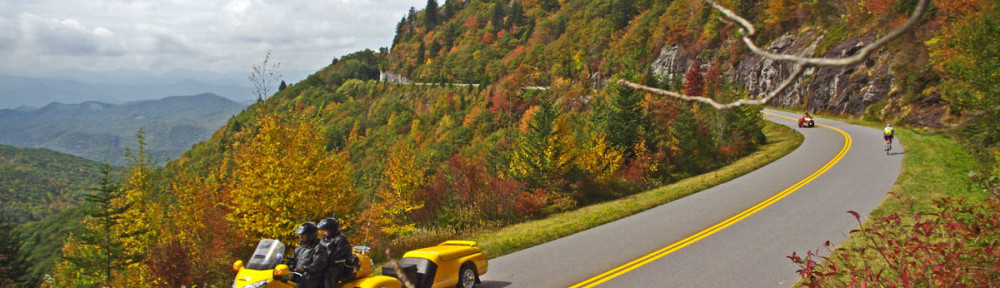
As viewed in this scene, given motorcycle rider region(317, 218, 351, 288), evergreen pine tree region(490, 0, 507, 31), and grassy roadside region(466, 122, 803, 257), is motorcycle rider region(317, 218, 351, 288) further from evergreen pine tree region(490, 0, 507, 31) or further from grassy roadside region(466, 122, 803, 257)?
evergreen pine tree region(490, 0, 507, 31)

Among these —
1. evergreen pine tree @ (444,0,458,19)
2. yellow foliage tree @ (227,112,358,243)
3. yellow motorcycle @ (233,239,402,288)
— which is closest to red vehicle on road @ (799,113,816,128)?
A: yellow foliage tree @ (227,112,358,243)

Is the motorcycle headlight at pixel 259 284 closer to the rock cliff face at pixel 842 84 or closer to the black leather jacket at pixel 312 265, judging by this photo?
the black leather jacket at pixel 312 265

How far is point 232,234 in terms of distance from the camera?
54.2ft

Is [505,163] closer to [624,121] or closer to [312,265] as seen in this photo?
[624,121]

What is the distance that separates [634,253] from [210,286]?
39.0 ft

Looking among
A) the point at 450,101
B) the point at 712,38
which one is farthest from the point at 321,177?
the point at 450,101

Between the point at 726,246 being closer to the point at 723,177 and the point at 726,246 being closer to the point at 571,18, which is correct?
the point at 723,177

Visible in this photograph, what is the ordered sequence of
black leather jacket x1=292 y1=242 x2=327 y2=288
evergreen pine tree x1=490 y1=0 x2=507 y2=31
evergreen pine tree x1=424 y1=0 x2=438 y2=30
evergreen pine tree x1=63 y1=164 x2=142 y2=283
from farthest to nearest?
evergreen pine tree x1=424 y1=0 x2=438 y2=30, evergreen pine tree x1=490 y1=0 x2=507 y2=31, evergreen pine tree x1=63 y1=164 x2=142 y2=283, black leather jacket x1=292 y1=242 x2=327 y2=288

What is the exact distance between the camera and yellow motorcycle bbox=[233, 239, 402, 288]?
6.54 meters

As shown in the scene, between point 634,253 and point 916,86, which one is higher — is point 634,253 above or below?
below

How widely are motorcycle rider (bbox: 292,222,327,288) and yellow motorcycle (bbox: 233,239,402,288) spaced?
154mm

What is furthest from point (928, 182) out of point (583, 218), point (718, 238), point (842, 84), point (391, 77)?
point (391, 77)

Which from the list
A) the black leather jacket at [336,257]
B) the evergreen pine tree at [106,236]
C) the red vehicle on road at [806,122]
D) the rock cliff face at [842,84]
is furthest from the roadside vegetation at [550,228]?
the evergreen pine tree at [106,236]

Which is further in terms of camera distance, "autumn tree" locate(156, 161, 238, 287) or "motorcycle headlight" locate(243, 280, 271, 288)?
"autumn tree" locate(156, 161, 238, 287)
